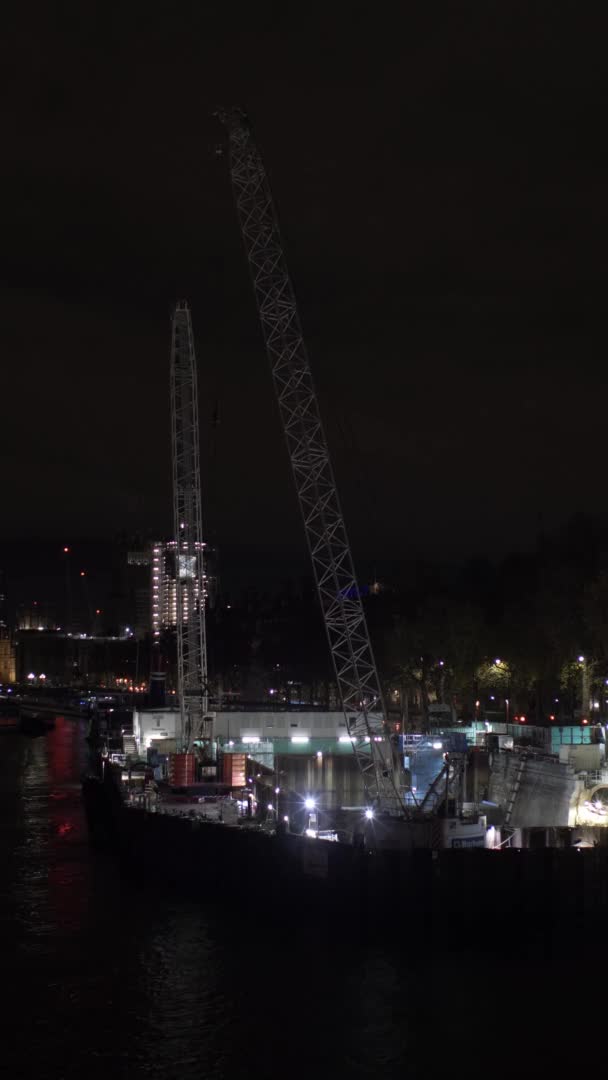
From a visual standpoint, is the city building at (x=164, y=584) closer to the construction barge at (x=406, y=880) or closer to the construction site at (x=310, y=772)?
the construction site at (x=310, y=772)

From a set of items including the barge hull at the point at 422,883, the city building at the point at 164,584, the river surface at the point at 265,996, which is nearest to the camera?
the river surface at the point at 265,996

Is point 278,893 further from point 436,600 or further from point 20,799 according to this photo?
point 436,600

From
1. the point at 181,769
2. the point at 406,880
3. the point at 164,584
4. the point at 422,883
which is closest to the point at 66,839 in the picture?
the point at 181,769

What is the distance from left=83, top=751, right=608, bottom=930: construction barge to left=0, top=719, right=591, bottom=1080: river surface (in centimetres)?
40

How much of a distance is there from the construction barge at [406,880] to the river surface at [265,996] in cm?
40

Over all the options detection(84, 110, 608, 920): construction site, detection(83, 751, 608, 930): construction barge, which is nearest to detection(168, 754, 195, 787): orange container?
detection(84, 110, 608, 920): construction site

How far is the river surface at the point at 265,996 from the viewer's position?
22453mm

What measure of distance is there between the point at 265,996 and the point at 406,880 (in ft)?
21.2

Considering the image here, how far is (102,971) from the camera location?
27516mm

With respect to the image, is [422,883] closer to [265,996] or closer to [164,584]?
[265,996]

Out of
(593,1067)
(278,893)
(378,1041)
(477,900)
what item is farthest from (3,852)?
(593,1067)

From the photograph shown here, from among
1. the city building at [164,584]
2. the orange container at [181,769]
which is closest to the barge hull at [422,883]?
the orange container at [181,769]

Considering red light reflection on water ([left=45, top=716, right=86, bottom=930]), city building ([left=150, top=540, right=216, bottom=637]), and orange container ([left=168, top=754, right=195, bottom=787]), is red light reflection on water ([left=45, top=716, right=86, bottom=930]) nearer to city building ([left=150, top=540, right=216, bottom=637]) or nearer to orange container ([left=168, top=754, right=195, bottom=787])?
orange container ([left=168, top=754, right=195, bottom=787])

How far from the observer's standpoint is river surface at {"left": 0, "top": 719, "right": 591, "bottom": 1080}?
22453 millimetres
